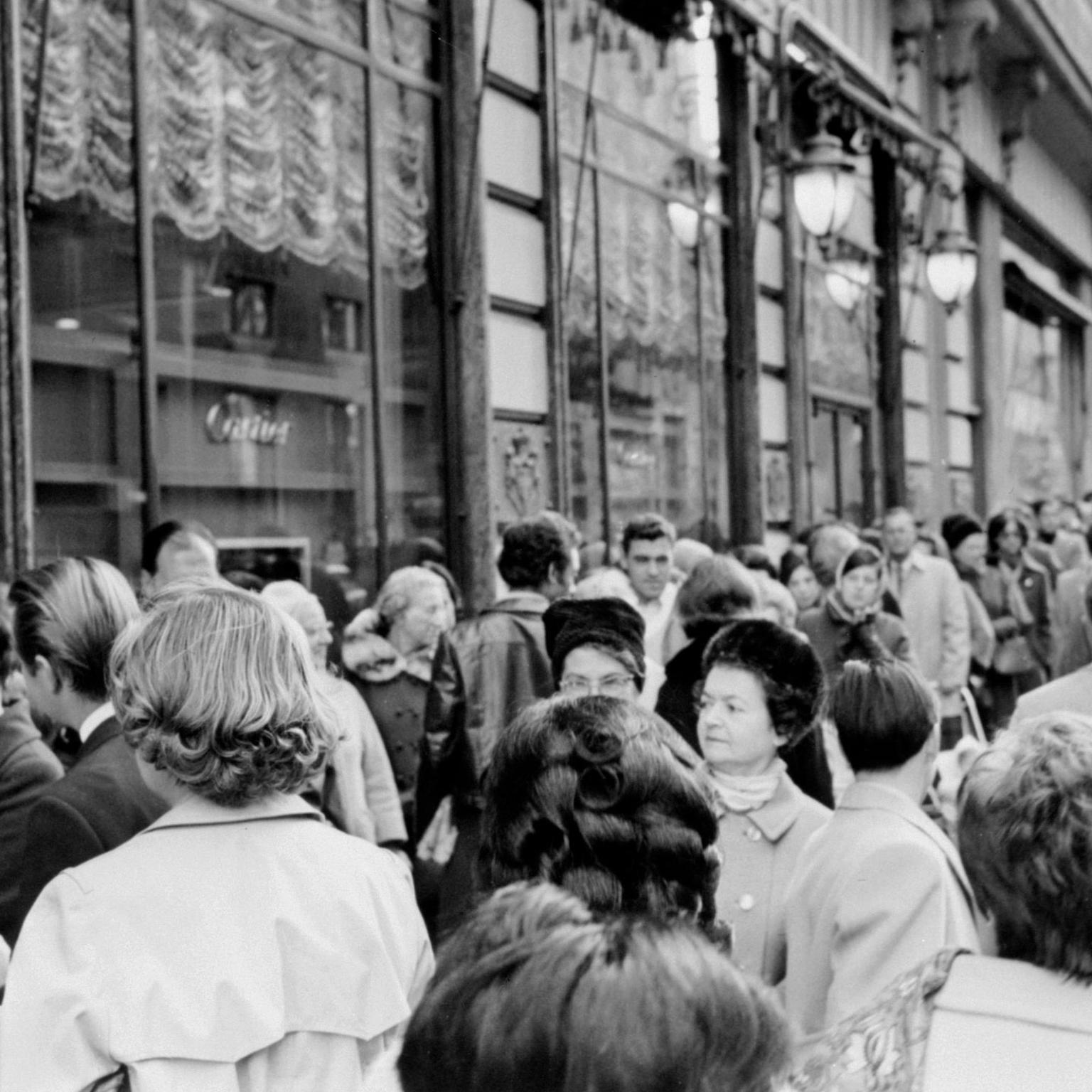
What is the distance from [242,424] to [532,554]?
2220 millimetres

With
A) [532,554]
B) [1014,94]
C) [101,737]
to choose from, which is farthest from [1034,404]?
[101,737]

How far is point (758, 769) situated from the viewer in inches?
151

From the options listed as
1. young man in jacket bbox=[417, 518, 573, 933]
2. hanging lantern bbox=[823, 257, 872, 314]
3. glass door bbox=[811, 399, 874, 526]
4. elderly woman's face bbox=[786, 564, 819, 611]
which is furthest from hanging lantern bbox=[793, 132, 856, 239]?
young man in jacket bbox=[417, 518, 573, 933]

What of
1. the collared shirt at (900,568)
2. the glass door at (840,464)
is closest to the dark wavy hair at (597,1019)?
the collared shirt at (900,568)

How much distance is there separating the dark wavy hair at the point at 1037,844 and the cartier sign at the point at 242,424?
16.9 feet

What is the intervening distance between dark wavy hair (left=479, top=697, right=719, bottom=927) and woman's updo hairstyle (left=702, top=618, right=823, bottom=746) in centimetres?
155

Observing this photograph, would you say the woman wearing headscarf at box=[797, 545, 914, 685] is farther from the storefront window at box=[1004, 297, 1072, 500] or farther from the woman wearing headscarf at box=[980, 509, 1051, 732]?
the storefront window at box=[1004, 297, 1072, 500]

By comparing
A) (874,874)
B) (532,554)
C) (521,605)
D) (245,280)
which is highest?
(245,280)

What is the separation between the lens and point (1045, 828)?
217 cm

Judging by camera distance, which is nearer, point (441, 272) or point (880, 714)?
point (880, 714)

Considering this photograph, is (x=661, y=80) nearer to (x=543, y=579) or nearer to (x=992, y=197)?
(x=543, y=579)

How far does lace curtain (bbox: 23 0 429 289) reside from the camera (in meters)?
6.12

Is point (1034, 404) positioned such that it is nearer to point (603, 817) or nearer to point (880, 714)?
point (880, 714)

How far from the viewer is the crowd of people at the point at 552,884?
139cm
